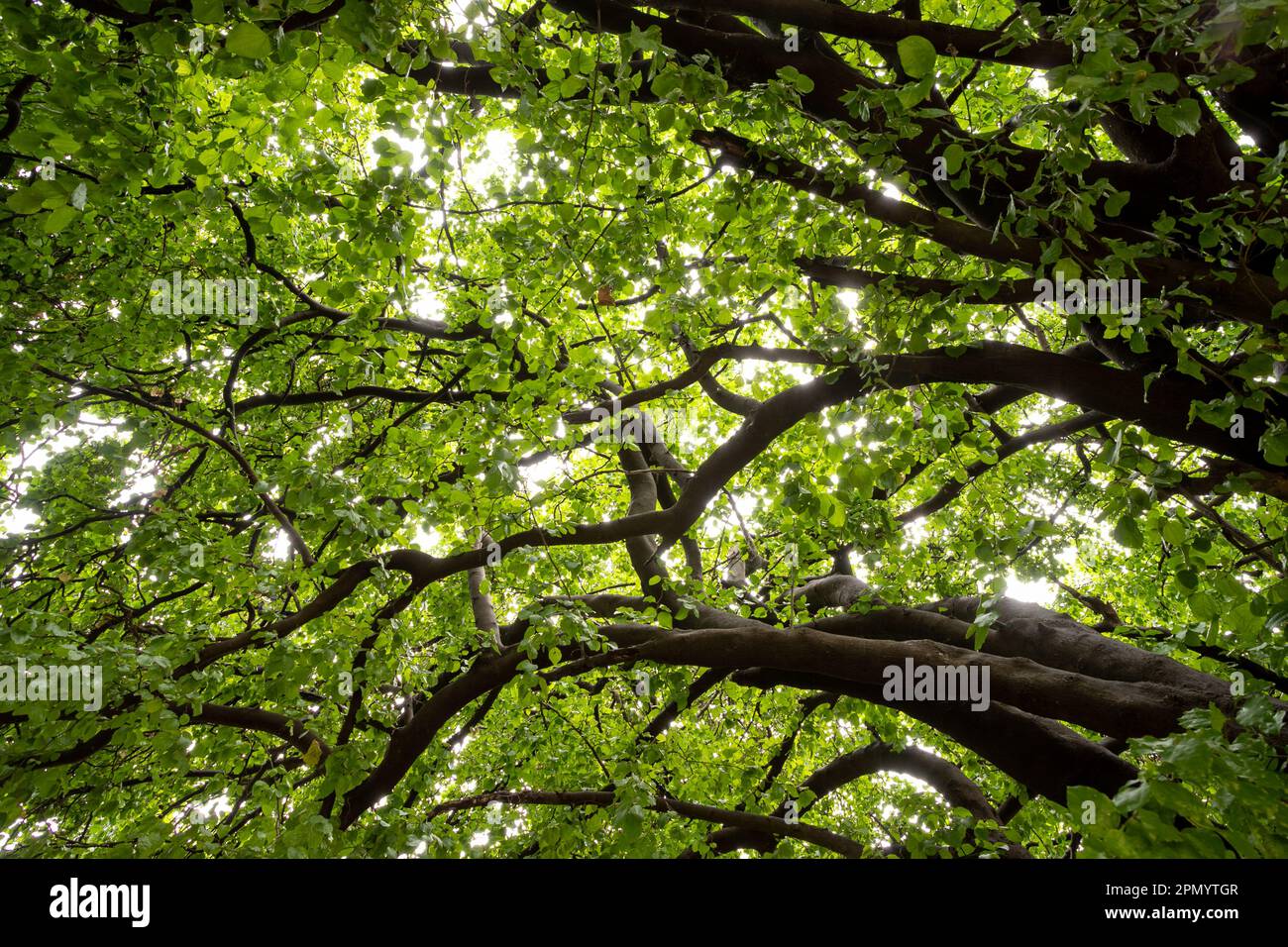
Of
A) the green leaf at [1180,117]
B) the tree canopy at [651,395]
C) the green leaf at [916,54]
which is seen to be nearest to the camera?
the green leaf at [916,54]

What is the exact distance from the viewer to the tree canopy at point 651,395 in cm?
259

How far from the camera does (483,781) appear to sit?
8078 millimetres

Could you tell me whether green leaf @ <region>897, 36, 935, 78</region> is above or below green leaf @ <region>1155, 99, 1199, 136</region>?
above

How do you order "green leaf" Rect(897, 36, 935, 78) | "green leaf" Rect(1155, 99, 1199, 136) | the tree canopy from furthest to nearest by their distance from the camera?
the tree canopy, "green leaf" Rect(1155, 99, 1199, 136), "green leaf" Rect(897, 36, 935, 78)

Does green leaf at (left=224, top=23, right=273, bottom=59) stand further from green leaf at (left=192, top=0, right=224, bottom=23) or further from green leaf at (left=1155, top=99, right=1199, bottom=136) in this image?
green leaf at (left=1155, top=99, right=1199, bottom=136)

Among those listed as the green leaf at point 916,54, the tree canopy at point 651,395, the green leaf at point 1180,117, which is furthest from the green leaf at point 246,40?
the green leaf at point 1180,117

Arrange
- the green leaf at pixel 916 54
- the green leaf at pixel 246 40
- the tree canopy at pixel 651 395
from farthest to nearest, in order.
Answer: the tree canopy at pixel 651 395 → the green leaf at pixel 916 54 → the green leaf at pixel 246 40

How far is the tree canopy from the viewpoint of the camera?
2586 millimetres

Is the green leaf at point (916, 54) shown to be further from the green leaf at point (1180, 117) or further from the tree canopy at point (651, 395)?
the green leaf at point (1180, 117)

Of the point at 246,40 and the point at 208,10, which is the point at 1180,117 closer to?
the point at 246,40

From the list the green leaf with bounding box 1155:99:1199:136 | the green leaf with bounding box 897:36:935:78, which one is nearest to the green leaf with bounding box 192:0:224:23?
the green leaf with bounding box 897:36:935:78

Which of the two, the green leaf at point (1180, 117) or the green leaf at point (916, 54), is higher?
the green leaf at point (916, 54)

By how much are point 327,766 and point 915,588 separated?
238 inches

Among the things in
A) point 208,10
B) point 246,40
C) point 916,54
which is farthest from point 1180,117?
point 208,10
